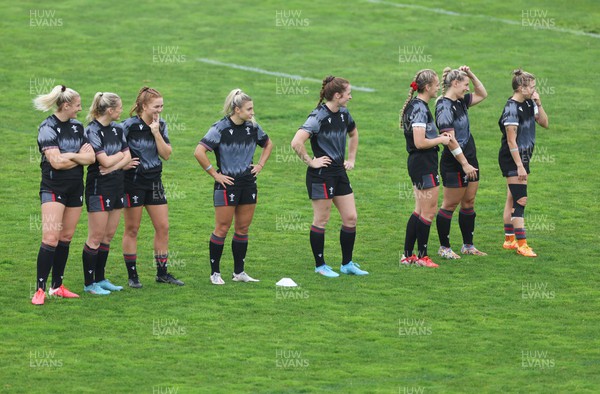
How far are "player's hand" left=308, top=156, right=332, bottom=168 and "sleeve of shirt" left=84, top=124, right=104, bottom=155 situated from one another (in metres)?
2.61

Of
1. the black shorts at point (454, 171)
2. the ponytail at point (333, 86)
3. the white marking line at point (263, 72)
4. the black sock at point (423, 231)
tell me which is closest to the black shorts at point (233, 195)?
the ponytail at point (333, 86)

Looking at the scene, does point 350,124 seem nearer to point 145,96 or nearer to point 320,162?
point 320,162

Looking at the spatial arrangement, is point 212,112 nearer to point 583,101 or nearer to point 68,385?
point 583,101

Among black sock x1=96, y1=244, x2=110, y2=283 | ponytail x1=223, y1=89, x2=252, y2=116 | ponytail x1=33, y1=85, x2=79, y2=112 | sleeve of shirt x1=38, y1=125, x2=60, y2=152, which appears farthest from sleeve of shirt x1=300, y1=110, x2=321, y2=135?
sleeve of shirt x1=38, y1=125, x2=60, y2=152

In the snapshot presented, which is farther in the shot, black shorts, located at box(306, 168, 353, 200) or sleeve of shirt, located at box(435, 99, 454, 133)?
sleeve of shirt, located at box(435, 99, 454, 133)

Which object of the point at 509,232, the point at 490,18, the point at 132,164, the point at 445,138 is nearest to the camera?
the point at 132,164

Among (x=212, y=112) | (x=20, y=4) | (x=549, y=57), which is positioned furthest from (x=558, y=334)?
(x=20, y=4)

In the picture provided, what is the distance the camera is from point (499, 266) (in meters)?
15.2

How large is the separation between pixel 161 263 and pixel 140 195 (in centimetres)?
99

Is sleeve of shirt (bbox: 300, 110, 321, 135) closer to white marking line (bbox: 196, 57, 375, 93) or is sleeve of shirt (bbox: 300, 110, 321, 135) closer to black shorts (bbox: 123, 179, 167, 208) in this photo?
black shorts (bbox: 123, 179, 167, 208)

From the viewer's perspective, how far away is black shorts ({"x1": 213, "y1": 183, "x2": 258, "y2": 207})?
13.8 m

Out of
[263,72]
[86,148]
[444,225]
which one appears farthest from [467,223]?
[263,72]

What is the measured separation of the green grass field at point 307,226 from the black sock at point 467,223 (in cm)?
53

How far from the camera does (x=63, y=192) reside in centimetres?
1291
